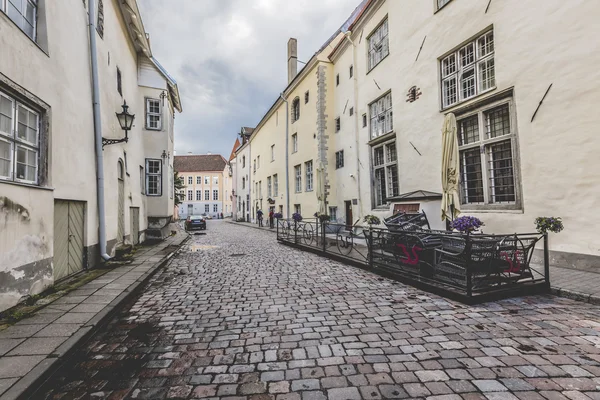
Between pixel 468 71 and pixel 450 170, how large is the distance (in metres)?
4.12

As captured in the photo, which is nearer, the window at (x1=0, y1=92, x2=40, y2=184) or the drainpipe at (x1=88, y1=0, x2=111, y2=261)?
the window at (x1=0, y1=92, x2=40, y2=184)

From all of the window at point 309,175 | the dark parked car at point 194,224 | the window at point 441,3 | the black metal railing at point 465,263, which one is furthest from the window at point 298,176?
the black metal railing at point 465,263

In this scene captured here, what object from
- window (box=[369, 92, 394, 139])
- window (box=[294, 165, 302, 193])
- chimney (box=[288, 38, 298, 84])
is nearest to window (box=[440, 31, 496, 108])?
window (box=[369, 92, 394, 139])

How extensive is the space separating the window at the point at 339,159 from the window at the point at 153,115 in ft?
33.2

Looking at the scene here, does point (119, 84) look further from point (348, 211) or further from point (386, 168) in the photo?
point (348, 211)

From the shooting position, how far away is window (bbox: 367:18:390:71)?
45.3 ft

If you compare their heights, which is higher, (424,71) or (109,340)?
Result: (424,71)

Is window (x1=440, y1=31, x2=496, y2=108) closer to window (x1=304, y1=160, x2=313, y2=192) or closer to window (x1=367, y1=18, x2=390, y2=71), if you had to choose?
window (x1=367, y1=18, x2=390, y2=71)

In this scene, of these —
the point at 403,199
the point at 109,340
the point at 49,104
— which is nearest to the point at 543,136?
the point at 403,199

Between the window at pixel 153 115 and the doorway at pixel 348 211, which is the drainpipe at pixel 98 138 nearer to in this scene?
the window at pixel 153 115

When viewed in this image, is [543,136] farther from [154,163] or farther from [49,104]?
[154,163]

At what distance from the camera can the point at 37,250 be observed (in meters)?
5.08

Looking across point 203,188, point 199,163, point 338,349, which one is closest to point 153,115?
point 338,349

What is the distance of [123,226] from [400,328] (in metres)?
10.2
